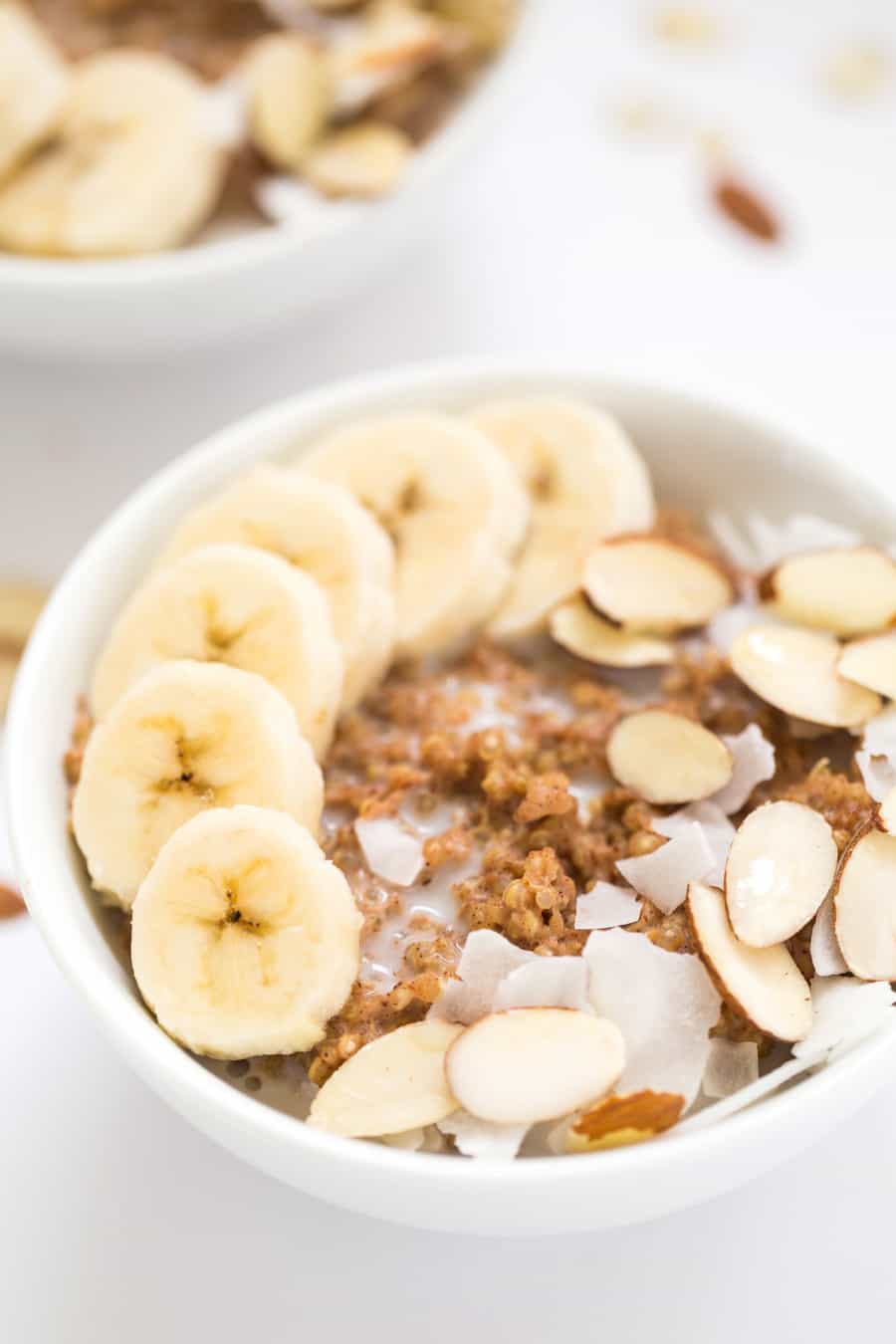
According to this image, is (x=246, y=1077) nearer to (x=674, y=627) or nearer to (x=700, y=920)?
(x=700, y=920)

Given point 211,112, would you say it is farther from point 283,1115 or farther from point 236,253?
point 283,1115

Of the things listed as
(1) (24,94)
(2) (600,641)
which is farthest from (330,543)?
(1) (24,94)

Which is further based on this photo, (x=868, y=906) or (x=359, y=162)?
(x=359, y=162)

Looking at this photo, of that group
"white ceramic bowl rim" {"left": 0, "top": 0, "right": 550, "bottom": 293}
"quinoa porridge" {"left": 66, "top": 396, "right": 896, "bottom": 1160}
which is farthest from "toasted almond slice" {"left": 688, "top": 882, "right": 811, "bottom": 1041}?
"white ceramic bowl rim" {"left": 0, "top": 0, "right": 550, "bottom": 293}

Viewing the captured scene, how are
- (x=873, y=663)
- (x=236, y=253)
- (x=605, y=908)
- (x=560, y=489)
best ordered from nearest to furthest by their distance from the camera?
(x=605, y=908) < (x=873, y=663) < (x=560, y=489) < (x=236, y=253)

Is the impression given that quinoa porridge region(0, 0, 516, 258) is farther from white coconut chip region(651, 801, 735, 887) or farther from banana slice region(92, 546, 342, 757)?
white coconut chip region(651, 801, 735, 887)

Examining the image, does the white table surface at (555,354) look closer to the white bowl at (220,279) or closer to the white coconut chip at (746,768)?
the white bowl at (220,279)

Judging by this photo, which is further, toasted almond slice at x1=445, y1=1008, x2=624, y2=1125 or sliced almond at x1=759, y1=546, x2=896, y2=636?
sliced almond at x1=759, y1=546, x2=896, y2=636
